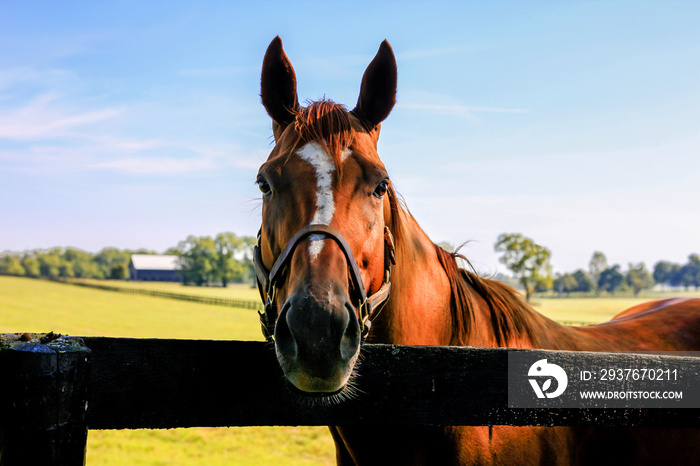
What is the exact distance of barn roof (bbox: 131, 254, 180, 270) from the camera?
362 feet

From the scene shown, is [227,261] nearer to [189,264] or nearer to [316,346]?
[189,264]

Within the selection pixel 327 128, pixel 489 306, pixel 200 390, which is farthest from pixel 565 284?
pixel 200 390

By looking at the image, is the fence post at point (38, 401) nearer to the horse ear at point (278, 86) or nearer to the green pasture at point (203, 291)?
the horse ear at point (278, 86)

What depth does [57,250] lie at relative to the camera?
10288 centimetres

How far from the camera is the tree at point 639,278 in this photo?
132125mm

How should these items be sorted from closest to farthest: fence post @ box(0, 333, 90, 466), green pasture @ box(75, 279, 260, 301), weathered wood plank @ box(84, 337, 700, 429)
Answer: fence post @ box(0, 333, 90, 466), weathered wood plank @ box(84, 337, 700, 429), green pasture @ box(75, 279, 260, 301)

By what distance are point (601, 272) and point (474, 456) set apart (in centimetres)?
15583

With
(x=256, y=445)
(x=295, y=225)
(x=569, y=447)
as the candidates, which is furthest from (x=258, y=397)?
(x=256, y=445)

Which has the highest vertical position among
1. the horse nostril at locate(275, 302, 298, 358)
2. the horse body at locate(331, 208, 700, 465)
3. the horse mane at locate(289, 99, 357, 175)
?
the horse mane at locate(289, 99, 357, 175)

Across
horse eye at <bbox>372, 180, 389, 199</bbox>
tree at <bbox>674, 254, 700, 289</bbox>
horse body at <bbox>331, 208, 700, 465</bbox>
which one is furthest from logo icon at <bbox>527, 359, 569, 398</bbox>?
tree at <bbox>674, 254, 700, 289</bbox>

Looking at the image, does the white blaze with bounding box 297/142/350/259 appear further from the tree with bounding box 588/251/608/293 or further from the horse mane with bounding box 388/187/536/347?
the tree with bounding box 588/251/608/293

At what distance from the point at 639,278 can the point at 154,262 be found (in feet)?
451

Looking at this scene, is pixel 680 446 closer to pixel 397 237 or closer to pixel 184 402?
pixel 397 237

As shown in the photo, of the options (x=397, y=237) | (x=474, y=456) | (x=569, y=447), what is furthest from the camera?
(x=569, y=447)
